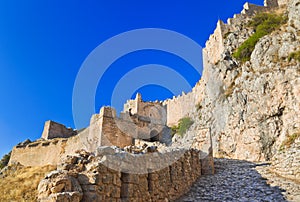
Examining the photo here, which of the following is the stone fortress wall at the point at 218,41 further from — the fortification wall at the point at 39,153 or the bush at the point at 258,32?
the fortification wall at the point at 39,153

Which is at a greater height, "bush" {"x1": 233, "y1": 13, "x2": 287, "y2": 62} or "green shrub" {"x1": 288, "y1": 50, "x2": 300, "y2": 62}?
"bush" {"x1": 233, "y1": 13, "x2": 287, "y2": 62}

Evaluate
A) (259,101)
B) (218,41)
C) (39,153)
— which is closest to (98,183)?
(259,101)

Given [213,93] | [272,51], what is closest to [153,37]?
[272,51]

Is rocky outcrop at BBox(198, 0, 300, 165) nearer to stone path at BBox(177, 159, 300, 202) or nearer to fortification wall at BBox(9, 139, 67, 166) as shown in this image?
stone path at BBox(177, 159, 300, 202)

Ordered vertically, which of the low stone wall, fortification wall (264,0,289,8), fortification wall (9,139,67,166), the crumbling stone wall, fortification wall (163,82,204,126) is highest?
fortification wall (264,0,289,8)

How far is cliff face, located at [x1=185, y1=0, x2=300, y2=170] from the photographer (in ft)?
58.4

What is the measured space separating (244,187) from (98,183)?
5.86m

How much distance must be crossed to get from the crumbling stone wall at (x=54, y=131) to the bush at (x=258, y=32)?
969 inches

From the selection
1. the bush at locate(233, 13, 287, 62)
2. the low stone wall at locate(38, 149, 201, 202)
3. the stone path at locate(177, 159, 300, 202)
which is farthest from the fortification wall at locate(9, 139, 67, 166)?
the bush at locate(233, 13, 287, 62)

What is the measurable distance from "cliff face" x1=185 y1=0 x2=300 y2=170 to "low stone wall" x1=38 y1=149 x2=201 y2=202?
36.6 feet

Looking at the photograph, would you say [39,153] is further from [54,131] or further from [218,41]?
[218,41]

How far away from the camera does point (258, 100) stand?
67.1 ft

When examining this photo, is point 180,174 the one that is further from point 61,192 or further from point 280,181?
point 61,192

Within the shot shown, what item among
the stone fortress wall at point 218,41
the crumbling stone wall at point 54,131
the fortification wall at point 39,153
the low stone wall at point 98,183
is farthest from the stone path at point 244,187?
the crumbling stone wall at point 54,131
